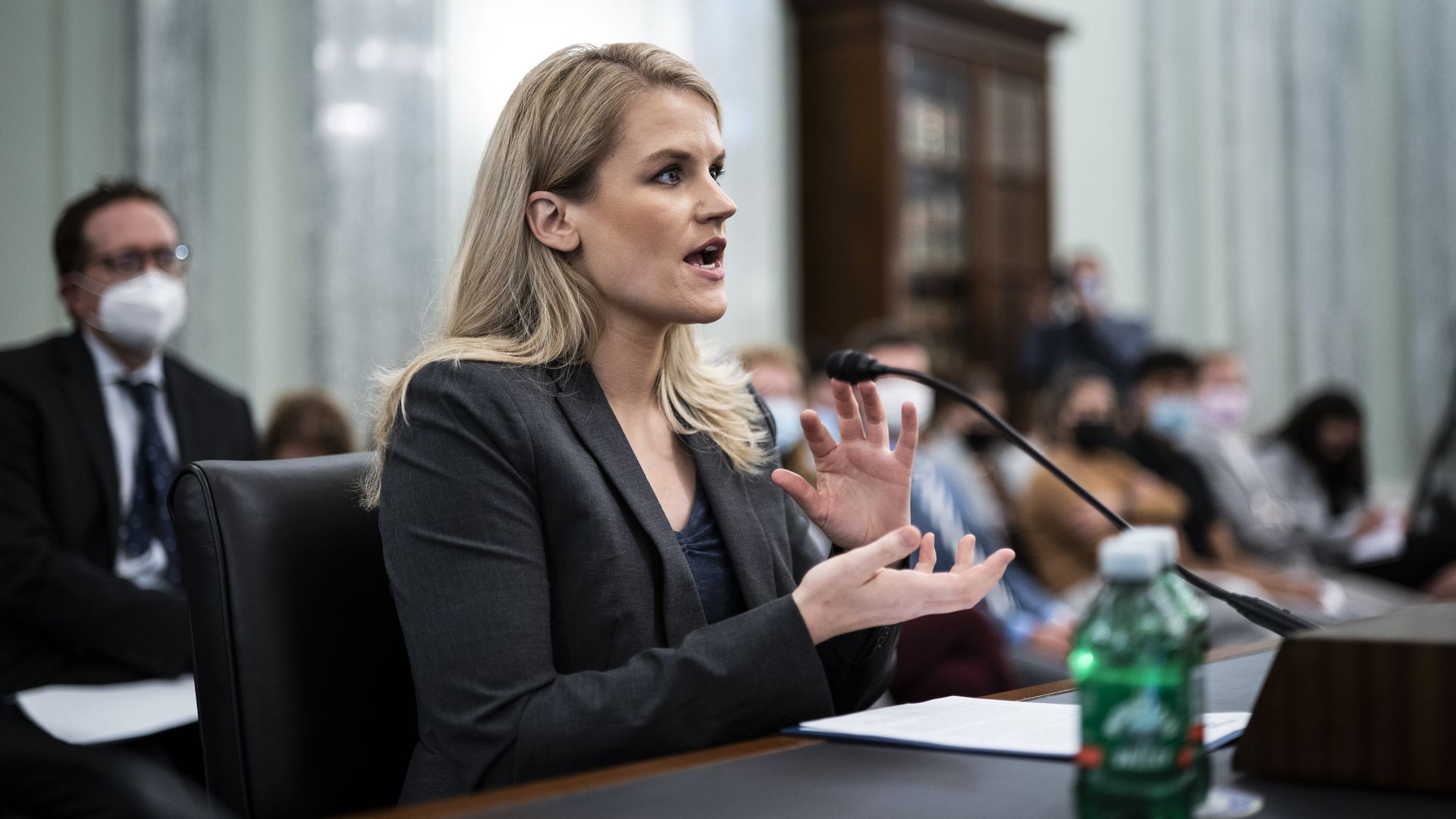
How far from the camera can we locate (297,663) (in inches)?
49.1

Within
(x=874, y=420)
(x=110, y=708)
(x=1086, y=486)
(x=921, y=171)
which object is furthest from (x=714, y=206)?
(x=921, y=171)

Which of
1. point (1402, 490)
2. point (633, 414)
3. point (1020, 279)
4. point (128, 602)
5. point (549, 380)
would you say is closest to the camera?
point (549, 380)

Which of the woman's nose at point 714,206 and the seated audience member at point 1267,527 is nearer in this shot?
the woman's nose at point 714,206

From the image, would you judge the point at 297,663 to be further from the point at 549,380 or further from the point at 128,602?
the point at 128,602

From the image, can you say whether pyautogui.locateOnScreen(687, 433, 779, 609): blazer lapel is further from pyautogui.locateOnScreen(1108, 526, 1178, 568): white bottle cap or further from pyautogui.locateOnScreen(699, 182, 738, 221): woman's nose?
pyautogui.locateOnScreen(1108, 526, 1178, 568): white bottle cap

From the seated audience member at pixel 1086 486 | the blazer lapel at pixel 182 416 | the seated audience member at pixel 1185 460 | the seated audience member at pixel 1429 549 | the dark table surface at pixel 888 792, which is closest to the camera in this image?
the dark table surface at pixel 888 792

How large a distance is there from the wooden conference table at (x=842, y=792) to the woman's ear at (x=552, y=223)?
2.12 feet

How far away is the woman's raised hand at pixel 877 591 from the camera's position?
1.13 meters

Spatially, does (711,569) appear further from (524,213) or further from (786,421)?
(786,421)

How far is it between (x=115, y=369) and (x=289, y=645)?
5.13ft

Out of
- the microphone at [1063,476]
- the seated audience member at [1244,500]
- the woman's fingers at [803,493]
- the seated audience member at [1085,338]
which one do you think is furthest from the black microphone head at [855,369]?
the seated audience member at [1085,338]

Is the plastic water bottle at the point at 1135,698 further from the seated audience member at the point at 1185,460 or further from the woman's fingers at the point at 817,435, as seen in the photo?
the seated audience member at the point at 1185,460

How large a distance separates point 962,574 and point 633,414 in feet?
1.65

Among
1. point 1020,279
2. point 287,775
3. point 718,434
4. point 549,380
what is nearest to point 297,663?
point 287,775
